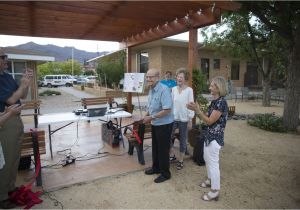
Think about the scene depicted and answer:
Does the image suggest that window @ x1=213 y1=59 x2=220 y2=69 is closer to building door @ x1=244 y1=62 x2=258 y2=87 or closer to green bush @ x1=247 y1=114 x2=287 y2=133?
building door @ x1=244 y1=62 x2=258 y2=87

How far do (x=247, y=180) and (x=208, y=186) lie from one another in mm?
724

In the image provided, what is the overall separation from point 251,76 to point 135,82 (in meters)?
19.4

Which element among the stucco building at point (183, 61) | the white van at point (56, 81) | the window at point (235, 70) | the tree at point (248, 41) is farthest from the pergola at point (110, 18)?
the white van at point (56, 81)

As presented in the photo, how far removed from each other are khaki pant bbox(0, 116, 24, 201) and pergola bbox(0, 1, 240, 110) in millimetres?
2483

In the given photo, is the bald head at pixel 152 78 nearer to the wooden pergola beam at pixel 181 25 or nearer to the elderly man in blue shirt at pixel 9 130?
the elderly man in blue shirt at pixel 9 130

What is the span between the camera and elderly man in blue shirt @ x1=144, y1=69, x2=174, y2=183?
11.0 ft

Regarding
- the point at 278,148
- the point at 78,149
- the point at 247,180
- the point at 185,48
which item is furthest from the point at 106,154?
the point at 185,48

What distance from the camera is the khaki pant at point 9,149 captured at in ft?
9.13

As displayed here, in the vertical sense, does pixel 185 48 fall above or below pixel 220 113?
above

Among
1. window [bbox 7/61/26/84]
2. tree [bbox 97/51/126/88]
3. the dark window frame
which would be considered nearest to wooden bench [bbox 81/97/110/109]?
window [bbox 7/61/26/84]

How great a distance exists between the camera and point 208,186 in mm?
3512

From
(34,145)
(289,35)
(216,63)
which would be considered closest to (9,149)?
(34,145)

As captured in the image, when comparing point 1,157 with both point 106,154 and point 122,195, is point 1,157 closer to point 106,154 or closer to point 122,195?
point 122,195

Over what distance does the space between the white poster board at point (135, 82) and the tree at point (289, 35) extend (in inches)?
141
